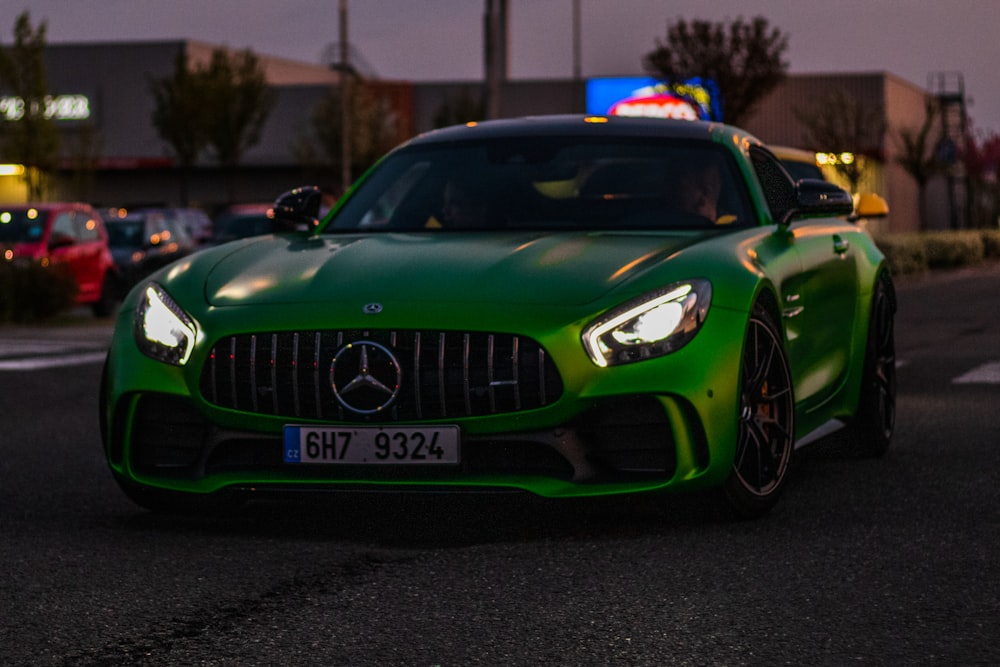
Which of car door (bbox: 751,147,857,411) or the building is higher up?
car door (bbox: 751,147,857,411)

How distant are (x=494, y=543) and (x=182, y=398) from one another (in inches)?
42.2

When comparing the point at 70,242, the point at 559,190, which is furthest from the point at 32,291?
the point at 559,190

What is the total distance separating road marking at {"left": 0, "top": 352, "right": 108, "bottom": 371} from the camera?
583 inches

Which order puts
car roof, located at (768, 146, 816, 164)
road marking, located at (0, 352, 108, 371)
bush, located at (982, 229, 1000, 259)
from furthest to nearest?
bush, located at (982, 229, 1000, 259)
car roof, located at (768, 146, 816, 164)
road marking, located at (0, 352, 108, 371)

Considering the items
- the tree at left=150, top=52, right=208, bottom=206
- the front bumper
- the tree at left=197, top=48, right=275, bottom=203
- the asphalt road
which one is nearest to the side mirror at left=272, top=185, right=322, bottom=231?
the asphalt road

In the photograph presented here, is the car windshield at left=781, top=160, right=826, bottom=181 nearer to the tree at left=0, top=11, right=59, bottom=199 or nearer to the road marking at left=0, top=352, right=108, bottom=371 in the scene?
the road marking at left=0, top=352, right=108, bottom=371

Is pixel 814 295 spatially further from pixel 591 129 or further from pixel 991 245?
pixel 991 245

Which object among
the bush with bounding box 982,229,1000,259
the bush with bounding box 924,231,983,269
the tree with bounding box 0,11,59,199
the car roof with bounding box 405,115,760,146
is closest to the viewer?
the car roof with bounding box 405,115,760,146

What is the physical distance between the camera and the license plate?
5.80 meters

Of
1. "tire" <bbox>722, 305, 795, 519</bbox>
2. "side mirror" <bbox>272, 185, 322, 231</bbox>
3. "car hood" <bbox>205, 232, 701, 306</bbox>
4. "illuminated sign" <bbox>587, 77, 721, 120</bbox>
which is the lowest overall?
"illuminated sign" <bbox>587, 77, 721, 120</bbox>

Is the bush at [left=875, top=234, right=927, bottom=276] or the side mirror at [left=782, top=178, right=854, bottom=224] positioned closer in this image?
the side mirror at [left=782, top=178, right=854, bottom=224]

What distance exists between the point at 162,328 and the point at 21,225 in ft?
62.2

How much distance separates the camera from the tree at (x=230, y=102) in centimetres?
5519

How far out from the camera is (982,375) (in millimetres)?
12766
